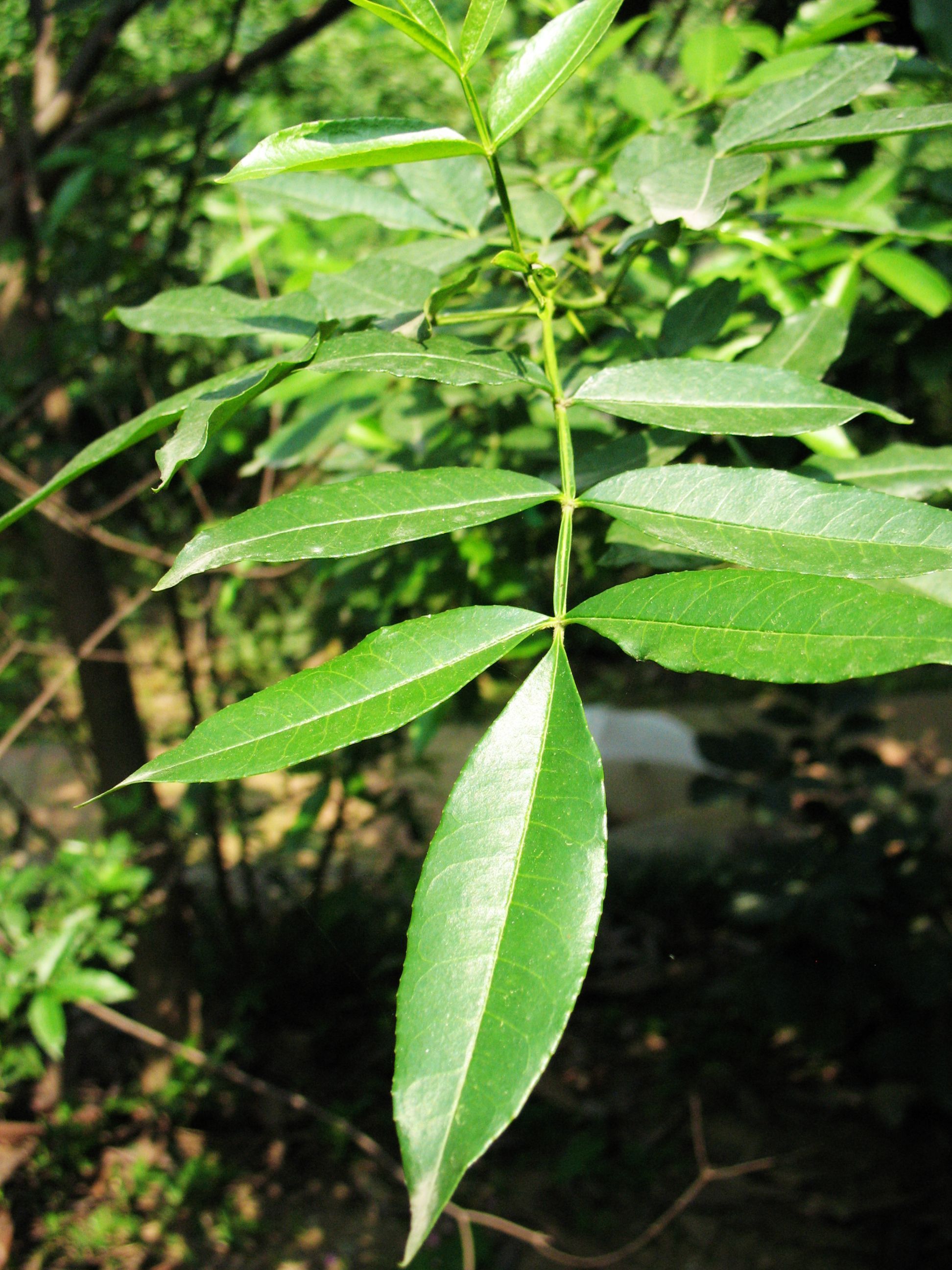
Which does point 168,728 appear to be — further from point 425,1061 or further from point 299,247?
point 425,1061

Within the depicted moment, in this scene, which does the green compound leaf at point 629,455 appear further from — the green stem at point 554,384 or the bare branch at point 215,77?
the bare branch at point 215,77

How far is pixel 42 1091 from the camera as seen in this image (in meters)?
2.62

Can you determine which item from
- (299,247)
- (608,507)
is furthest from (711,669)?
(299,247)

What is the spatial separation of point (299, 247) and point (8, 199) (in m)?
1.06

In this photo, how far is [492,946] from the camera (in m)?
0.38

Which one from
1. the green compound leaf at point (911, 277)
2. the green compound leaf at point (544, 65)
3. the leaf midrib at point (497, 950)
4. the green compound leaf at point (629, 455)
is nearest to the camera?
the leaf midrib at point (497, 950)

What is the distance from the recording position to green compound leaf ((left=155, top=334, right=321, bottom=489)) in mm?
492

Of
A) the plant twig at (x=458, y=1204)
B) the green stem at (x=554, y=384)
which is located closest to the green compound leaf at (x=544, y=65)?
the green stem at (x=554, y=384)

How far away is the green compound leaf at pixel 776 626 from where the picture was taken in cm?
41

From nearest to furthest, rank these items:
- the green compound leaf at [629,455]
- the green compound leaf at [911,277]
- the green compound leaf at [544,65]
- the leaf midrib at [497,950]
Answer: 1. the leaf midrib at [497,950]
2. the green compound leaf at [544,65]
3. the green compound leaf at [629,455]
4. the green compound leaf at [911,277]

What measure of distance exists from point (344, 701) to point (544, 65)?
15.0 inches

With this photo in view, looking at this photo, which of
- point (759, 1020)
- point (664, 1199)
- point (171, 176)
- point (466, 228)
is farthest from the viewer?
point (759, 1020)

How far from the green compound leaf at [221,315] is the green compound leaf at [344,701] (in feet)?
0.87

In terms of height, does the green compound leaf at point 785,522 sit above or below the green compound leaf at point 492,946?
above
